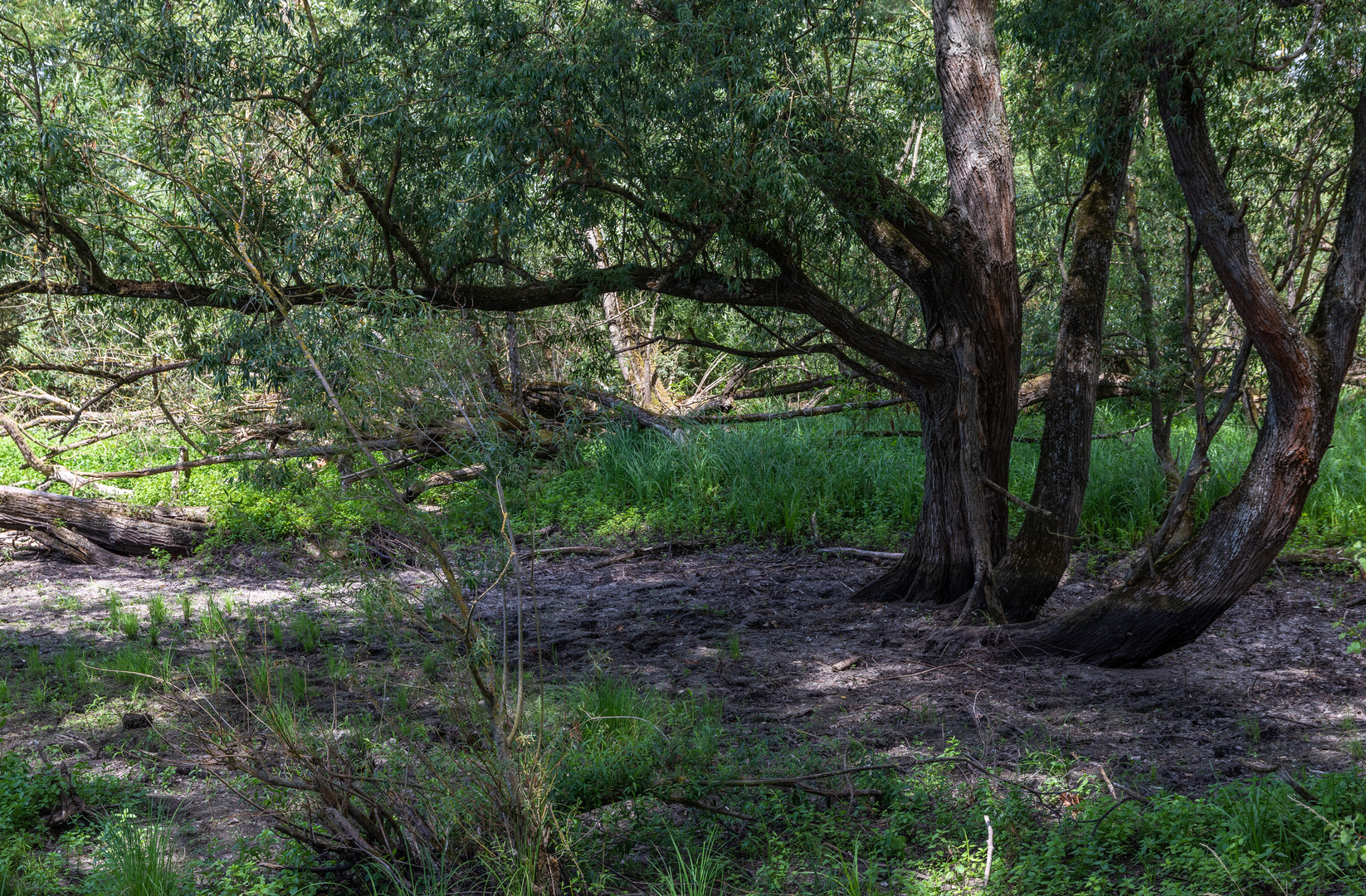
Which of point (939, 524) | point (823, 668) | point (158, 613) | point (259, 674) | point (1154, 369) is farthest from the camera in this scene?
point (1154, 369)

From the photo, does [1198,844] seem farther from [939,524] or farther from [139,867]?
[939,524]

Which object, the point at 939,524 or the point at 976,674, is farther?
the point at 939,524

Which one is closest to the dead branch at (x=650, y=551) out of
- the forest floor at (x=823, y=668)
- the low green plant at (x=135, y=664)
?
the forest floor at (x=823, y=668)

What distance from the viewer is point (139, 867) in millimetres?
3068

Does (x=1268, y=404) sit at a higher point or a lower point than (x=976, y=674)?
higher

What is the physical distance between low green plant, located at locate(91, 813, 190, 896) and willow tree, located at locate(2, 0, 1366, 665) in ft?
8.62

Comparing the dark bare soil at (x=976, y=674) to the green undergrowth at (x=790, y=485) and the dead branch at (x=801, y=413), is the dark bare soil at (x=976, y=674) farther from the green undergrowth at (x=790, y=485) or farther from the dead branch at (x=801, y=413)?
the dead branch at (x=801, y=413)

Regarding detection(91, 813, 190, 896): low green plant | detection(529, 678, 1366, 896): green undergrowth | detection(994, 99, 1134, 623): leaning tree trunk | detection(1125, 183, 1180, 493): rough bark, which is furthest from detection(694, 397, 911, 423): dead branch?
detection(91, 813, 190, 896): low green plant

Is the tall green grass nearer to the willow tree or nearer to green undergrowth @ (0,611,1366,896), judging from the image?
the willow tree

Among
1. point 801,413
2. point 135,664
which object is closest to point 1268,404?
point 135,664

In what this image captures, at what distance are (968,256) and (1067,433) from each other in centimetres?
129

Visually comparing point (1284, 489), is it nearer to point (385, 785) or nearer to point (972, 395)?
point (972, 395)

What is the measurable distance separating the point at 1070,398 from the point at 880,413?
4.69m

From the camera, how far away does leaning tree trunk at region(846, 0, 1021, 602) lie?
6090 millimetres
